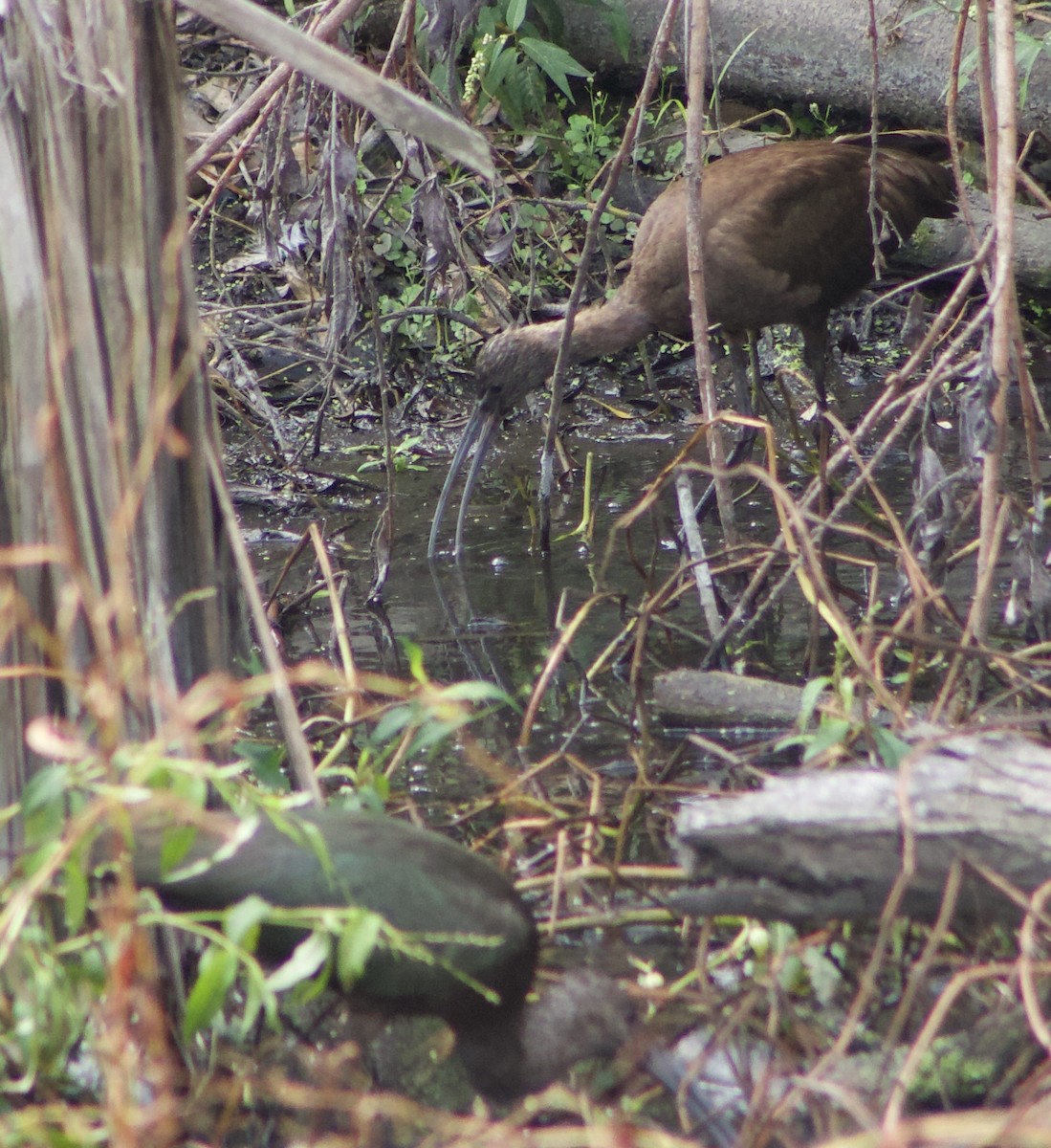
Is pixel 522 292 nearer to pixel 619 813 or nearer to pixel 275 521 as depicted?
pixel 275 521

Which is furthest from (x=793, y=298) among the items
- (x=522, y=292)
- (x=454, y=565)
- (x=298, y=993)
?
(x=298, y=993)

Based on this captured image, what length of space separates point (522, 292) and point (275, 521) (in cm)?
141

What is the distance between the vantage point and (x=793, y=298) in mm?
4781

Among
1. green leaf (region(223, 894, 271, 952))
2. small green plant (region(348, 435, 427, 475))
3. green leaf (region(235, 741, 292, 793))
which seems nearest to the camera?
green leaf (region(223, 894, 271, 952))

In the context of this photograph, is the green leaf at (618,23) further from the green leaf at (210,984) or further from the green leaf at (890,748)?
the green leaf at (210,984)

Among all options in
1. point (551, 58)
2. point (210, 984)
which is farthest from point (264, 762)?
point (551, 58)

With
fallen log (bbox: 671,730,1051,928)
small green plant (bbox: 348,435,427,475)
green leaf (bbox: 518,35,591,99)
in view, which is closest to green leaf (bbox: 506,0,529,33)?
green leaf (bbox: 518,35,591,99)

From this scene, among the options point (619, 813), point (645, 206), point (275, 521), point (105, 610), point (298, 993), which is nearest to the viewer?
point (105, 610)

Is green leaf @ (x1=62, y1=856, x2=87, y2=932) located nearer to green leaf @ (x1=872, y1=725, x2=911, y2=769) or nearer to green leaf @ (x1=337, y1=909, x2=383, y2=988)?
green leaf @ (x1=337, y1=909, x2=383, y2=988)

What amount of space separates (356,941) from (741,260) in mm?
3522

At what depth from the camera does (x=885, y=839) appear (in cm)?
173

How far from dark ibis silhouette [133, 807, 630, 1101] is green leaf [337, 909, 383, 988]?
145 mm

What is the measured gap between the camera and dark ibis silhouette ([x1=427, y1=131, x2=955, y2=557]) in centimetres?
459

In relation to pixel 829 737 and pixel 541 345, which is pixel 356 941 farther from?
pixel 541 345
